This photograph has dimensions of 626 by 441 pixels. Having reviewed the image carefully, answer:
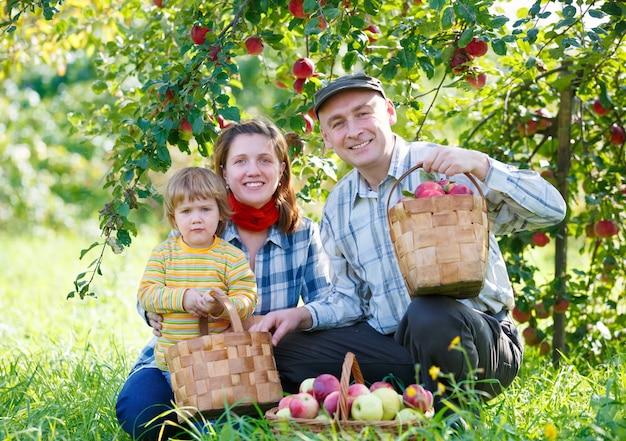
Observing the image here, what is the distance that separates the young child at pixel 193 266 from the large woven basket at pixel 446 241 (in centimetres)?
71

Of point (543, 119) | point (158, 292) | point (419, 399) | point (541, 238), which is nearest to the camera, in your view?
point (419, 399)

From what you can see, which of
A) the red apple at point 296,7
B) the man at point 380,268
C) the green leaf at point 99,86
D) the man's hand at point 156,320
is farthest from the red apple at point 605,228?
the green leaf at point 99,86

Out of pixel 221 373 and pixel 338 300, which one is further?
pixel 338 300

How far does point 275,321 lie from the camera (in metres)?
2.75

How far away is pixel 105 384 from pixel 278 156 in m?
1.14

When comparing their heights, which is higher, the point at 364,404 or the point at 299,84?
the point at 299,84

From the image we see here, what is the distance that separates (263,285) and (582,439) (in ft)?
4.53

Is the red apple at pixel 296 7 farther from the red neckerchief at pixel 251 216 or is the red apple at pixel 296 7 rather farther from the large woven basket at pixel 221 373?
the large woven basket at pixel 221 373

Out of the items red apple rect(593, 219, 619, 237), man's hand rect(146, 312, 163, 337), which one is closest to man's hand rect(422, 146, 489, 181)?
man's hand rect(146, 312, 163, 337)

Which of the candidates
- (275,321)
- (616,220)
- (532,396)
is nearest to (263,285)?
(275,321)

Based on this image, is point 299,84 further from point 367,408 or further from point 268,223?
point 367,408

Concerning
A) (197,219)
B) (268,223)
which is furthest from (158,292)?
(268,223)

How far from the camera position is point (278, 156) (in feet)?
9.81

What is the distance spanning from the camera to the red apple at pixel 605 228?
3414 millimetres
